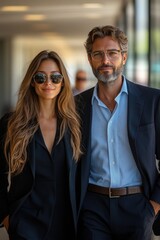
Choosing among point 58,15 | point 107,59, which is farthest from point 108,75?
point 58,15

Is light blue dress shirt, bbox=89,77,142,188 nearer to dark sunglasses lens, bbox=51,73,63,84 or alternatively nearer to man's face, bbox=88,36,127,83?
man's face, bbox=88,36,127,83

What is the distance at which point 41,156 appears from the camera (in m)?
2.56

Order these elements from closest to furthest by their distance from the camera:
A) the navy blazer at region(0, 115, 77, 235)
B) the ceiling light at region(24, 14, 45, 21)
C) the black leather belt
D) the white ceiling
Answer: the navy blazer at region(0, 115, 77, 235) < the black leather belt < the white ceiling < the ceiling light at region(24, 14, 45, 21)

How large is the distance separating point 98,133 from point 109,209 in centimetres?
42

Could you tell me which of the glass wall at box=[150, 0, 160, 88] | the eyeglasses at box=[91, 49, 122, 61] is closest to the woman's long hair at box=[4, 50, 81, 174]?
the eyeglasses at box=[91, 49, 122, 61]

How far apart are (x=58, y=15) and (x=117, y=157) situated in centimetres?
1053

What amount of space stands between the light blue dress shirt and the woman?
0.38 feet

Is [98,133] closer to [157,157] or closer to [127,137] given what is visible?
[127,137]

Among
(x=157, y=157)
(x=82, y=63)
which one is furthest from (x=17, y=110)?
(x=82, y=63)

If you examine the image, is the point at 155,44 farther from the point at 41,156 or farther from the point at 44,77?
the point at 41,156

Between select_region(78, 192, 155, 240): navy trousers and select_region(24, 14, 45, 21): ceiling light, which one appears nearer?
select_region(78, 192, 155, 240): navy trousers

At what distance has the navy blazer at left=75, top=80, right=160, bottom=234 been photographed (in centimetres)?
266

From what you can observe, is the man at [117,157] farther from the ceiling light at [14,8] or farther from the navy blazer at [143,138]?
the ceiling light at [14,8]

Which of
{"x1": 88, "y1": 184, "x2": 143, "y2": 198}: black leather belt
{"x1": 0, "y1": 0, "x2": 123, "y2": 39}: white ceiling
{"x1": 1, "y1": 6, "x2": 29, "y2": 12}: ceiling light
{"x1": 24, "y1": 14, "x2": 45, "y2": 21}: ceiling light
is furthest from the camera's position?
{"x1": 24, "y1": 14, "x2": 45, "y2": 21}: ceiling light
